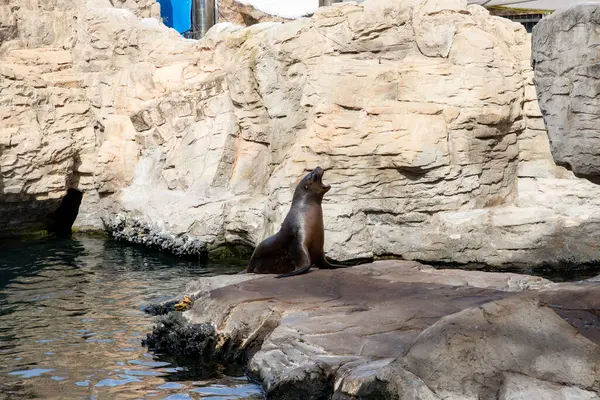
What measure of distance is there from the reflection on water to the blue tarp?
8.61 meters

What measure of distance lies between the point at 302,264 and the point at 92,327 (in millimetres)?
1949

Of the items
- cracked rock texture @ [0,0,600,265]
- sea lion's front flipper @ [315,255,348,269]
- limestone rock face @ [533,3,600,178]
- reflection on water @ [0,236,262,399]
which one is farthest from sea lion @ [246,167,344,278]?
limestone rock face @ [533,3,600,178]

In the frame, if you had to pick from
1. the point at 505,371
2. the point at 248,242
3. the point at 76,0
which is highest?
the point at 76,0

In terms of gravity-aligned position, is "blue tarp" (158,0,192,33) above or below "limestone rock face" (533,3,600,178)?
above

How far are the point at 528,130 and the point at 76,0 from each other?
8544mm

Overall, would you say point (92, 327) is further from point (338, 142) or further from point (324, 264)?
point (338, 142)

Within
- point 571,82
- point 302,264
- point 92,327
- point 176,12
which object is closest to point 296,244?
point 302,264

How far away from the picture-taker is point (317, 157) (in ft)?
37.1

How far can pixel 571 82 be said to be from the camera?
526 centimetres

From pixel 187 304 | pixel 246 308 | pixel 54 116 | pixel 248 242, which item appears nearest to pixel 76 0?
pixel 54 116

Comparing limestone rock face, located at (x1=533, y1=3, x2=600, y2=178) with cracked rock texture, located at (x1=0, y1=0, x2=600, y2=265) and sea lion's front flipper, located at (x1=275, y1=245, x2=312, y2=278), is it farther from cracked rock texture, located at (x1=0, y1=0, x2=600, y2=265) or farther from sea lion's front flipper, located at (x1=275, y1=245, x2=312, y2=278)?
cracked rock texture, located at (x1=0, y1=0, x2=600, y2=265)

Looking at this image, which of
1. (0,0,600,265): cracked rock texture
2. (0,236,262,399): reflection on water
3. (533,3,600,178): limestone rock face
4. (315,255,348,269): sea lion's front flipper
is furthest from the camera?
(0,0,600,265): cracked rock texture

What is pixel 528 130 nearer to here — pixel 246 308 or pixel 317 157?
pixel 317 157

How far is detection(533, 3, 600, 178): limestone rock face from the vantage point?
16.8 ft
